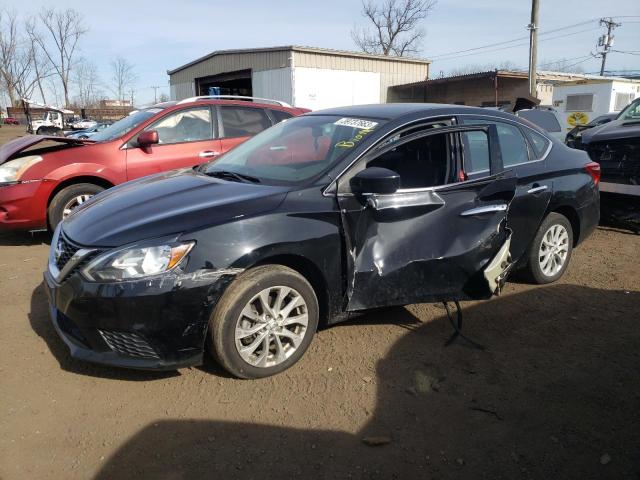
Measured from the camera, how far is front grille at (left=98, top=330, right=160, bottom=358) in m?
2.75

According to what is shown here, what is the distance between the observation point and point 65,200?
568 centimetres

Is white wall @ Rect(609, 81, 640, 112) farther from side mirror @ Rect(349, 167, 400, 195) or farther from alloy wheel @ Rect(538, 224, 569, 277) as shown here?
side mirror @ Rect(349, 167, 400, 195)

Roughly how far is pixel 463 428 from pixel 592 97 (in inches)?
918

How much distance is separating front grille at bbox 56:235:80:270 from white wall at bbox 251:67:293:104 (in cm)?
1974

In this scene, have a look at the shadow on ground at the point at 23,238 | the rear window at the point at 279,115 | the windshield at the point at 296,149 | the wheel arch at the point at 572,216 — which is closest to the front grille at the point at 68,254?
the windshield at the point at 296,149

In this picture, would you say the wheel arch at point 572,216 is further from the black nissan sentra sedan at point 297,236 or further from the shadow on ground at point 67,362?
the shadow on ground at point 67,362

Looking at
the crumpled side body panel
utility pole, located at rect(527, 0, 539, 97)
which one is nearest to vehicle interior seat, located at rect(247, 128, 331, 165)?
the crumpled side body panel

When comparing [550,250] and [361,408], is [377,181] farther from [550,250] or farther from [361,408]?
[550,250]

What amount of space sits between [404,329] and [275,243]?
1407 millimetres

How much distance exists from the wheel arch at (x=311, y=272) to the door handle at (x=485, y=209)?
115cm

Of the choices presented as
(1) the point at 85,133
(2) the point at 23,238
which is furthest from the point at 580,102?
(2) the point at 23,238

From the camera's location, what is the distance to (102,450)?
2486 mm

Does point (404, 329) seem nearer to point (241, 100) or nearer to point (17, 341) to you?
point (17, 341)

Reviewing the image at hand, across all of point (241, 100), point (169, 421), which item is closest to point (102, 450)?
point (169, 421)
